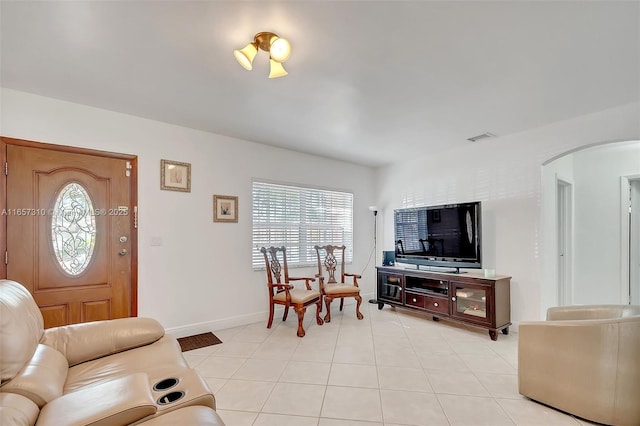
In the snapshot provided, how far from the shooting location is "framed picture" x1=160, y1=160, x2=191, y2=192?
3315 millimetres

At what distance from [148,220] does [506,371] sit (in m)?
3.70

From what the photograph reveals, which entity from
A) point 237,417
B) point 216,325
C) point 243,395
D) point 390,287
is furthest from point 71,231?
point 390,287

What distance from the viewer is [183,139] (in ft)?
11.4

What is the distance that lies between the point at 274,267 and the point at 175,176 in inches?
63.8

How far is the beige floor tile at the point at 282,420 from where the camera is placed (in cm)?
185

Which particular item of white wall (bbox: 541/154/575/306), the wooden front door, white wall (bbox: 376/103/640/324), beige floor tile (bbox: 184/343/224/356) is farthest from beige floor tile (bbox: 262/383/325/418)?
white wall (bbox: 541/154/575/306)

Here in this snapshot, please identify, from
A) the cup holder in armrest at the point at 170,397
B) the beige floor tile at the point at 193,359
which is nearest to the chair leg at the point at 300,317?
the beige floor tile at the point at 193,359

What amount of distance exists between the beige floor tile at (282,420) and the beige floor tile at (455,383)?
3.24 ft

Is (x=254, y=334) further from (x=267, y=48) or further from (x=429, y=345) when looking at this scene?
(x=267, y=48)

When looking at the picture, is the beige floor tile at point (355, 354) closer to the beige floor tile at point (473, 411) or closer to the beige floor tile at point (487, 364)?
the beige floor tile at point (473, 411)

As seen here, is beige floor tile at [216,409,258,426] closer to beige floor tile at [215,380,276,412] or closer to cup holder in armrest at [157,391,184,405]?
beige floor tile at [215,380,276,412]

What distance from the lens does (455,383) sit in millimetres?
2346

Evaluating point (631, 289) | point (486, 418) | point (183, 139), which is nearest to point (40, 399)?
point (486, 418)

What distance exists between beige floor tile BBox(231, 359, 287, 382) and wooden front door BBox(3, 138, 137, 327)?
4.57 ft
